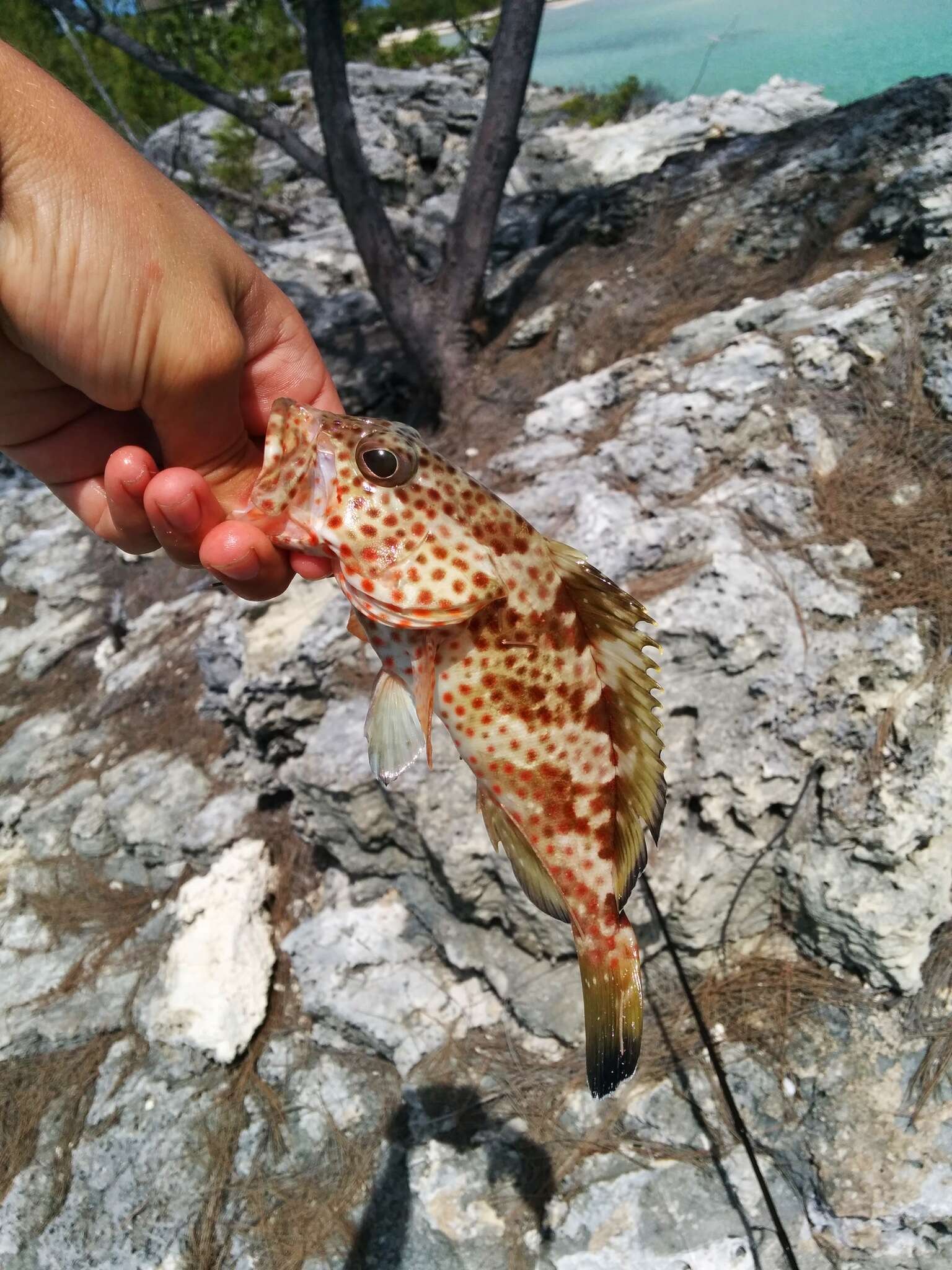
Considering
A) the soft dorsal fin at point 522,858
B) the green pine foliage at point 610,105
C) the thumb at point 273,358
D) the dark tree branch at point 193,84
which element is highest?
the dark tree branch at point 193,84

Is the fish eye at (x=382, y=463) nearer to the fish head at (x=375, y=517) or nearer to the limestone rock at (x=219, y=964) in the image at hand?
the fish head at (x=375, y=517)

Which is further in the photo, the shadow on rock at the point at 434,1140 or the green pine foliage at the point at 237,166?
the green pine foliage at the point at 237,166

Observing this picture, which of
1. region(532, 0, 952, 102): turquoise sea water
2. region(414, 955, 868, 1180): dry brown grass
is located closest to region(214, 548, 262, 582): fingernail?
region(414, 955, 868, 1180): dry brown grass

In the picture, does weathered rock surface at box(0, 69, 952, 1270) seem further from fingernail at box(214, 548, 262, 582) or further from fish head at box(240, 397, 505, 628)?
fish head at box(240, 397, 505, 628)

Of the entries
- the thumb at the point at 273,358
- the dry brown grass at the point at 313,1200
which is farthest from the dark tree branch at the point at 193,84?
the dry brown grass at the point at 313,1200

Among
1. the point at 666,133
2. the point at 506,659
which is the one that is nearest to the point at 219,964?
the point at 506,659

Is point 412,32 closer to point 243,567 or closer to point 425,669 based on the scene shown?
point 243,567
